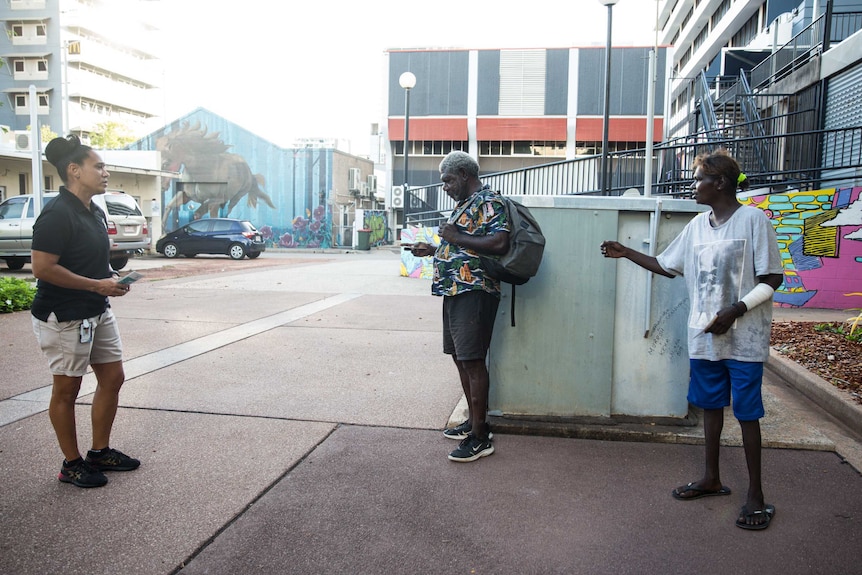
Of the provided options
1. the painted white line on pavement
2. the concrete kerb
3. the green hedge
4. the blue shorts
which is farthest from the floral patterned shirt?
the green hedge

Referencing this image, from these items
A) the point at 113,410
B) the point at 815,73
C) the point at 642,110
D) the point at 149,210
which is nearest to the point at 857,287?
the point at 815,73

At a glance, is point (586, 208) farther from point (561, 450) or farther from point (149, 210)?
point (149, 210)

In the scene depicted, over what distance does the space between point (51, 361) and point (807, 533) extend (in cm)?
378

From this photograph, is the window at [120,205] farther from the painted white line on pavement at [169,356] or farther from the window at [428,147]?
the window at [428,147]

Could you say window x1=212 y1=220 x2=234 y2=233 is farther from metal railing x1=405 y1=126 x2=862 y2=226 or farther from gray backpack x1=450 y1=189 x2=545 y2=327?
gray backpack x1=450 y1=189 x2=545 y2=327

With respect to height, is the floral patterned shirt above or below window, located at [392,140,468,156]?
below

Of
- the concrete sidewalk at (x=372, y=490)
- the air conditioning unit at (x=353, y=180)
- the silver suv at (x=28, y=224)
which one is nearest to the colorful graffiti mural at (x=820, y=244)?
the concrete sidewalk at (x=372, y=490)

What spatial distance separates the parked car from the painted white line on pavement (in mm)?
14569

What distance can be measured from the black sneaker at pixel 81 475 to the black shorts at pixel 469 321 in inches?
80.7

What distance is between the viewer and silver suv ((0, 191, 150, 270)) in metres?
16.7

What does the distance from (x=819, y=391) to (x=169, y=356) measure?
19.3 feet

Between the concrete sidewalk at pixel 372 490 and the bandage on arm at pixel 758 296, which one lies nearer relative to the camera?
the concrete sidewalk at pixel 372 490

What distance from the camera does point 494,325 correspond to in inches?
174

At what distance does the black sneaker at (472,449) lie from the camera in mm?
3895
